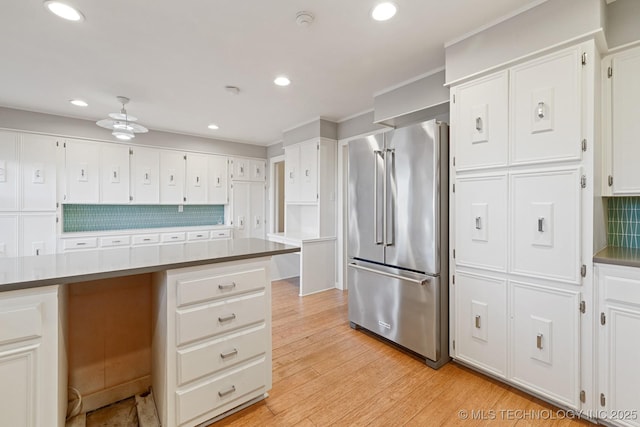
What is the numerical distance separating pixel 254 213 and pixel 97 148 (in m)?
2.79

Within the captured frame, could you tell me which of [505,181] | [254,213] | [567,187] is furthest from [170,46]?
[254,213]

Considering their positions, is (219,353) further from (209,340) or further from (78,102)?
(78,102)

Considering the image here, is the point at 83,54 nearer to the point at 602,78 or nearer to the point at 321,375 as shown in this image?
the point at 321,375

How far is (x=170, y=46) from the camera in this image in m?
2.34

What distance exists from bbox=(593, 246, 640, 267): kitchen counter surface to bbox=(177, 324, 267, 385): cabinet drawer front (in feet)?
6.75

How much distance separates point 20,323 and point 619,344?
9.61 feet

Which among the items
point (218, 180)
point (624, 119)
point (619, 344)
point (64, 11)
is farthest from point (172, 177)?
point (619, 344)

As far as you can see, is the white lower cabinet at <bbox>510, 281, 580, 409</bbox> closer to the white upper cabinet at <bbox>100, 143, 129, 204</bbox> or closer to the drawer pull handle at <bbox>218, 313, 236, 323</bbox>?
the drawer pull handle at <bbox>218, 313, 236, 323</bbox>

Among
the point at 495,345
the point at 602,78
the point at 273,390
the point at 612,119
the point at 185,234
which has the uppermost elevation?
the point at 602,78

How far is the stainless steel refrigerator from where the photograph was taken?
230 centimetres

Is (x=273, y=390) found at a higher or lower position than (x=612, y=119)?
lower

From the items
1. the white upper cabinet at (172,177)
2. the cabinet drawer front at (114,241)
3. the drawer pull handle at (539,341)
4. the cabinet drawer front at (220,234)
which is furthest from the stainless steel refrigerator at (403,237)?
the cabinet drawer front at (114,241)

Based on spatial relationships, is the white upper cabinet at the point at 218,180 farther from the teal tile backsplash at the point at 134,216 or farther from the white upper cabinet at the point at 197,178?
the teal tile backsplash at the point at 134,216

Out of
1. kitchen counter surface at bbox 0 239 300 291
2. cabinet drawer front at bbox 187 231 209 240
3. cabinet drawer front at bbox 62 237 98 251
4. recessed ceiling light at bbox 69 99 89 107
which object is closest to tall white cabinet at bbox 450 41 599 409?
kitchen counter surface at bbox 0 239 300 291
